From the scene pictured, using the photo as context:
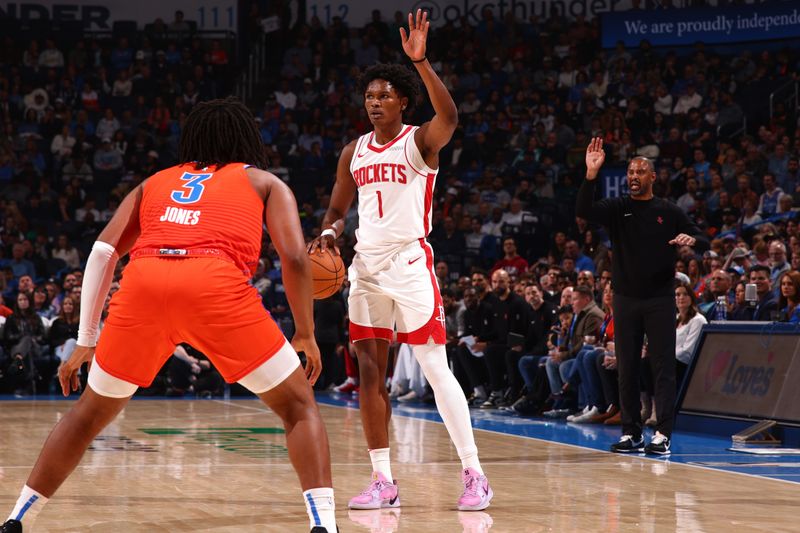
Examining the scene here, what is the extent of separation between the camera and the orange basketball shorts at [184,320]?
371 cm

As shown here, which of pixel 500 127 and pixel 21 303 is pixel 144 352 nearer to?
pixel 21 303

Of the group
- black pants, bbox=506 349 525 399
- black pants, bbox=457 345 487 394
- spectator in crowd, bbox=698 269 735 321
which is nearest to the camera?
spectator in crowd, bbox=698 269 735 321

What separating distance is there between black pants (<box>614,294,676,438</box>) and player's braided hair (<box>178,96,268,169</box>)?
4.24m

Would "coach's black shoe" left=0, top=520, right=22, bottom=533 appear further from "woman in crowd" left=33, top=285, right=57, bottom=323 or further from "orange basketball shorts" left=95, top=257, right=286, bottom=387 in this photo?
"woman in crowd" left=33, top=285, right=57, bottom=323

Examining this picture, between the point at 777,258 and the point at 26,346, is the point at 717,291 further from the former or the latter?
the point at 26,346

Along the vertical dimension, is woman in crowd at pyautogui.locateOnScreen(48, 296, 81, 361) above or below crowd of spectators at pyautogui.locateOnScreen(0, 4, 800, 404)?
below

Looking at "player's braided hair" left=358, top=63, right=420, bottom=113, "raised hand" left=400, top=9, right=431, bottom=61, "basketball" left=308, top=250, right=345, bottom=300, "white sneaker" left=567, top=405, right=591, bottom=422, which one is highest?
"raised hand" left=400, top=9, right=431, bottom=61

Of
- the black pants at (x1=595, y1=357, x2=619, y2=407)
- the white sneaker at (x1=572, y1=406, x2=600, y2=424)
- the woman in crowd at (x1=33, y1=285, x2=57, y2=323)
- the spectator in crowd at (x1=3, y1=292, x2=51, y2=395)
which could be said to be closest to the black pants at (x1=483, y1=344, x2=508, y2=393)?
the white sneaker at (x1=572, y1=406, x2=600, y2=424)

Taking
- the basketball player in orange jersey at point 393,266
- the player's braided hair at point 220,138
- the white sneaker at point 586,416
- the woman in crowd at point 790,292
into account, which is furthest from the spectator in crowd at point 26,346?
the player's braided hair at point 220,138

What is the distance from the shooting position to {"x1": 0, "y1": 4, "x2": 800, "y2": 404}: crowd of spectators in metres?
12.6

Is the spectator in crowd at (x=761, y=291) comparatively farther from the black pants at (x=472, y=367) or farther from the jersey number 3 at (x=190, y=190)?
the jersey number 3 at (x=190, y=190)

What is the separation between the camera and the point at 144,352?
3.77 meters

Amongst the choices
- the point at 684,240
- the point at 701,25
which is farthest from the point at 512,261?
the point at 701,25

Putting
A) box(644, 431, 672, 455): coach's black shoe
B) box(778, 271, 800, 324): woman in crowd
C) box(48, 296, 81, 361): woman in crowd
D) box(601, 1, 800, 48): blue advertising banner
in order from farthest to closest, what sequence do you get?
box(601, 1, 800, 48): blue advertising banner < box(48, 296, 81, 361): woman in crowd < box(778, 271, 800, 324): woman in crowd < box(644, 431, 672, 455): coach's black shoe
